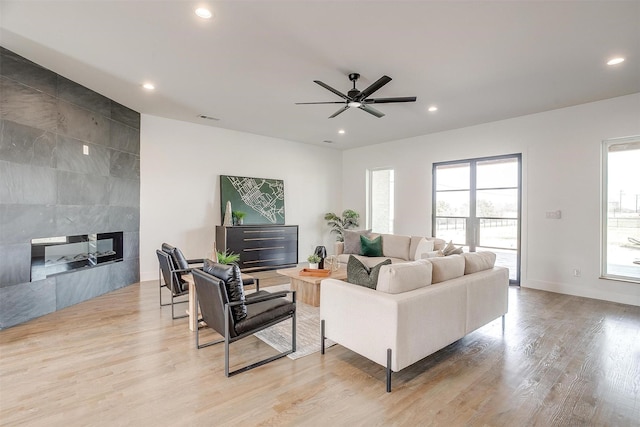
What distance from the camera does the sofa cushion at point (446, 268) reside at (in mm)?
2941

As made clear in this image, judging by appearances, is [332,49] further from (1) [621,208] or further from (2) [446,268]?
(1) [621,208]

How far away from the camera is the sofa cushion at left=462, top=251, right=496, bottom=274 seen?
3332 mm

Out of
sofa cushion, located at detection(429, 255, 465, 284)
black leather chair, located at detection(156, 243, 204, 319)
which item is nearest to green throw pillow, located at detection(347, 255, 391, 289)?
sofa cushion, located at detection(429, 255, 465, 284)

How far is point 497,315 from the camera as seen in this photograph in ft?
11.5

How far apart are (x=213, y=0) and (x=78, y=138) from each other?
3.38 meters

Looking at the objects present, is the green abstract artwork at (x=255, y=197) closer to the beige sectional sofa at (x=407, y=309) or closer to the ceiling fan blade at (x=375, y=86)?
the ceiling fan blade at (x=375, y=86)

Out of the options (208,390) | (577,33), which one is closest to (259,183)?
(208,390)

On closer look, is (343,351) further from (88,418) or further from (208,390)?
(88,418)

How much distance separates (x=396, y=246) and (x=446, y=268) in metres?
3.20

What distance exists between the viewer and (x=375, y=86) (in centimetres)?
357

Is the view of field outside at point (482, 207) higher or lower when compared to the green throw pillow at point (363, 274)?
higher

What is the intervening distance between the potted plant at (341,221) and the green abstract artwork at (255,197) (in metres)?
1.62

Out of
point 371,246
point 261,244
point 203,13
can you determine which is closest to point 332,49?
point 203,13

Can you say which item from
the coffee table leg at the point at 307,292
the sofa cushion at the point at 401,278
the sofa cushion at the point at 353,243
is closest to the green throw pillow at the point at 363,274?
the sofa cushion at the point at 401,278
